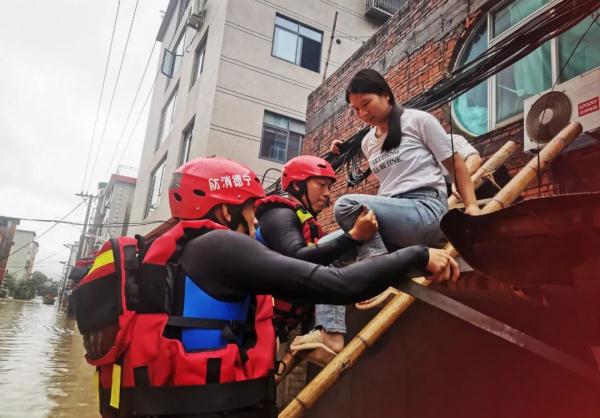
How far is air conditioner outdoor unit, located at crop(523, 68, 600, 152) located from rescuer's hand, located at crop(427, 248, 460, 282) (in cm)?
235

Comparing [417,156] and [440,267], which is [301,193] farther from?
[440,267]

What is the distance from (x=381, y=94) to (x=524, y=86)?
309 cm

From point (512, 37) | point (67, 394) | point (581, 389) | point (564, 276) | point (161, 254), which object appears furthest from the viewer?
point (67, 394)

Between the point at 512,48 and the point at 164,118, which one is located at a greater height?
the point at 164,118

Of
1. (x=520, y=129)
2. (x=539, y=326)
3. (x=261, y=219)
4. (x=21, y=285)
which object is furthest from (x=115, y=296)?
(x=21, y=285)

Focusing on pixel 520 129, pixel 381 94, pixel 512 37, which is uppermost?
pixel 512 37

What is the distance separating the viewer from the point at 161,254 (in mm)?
2023

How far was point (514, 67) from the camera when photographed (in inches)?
198

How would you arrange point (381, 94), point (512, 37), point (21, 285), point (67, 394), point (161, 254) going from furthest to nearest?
point (21, 285), point (67, 394), point (512, 37), point (381, 94), point (161, 254)

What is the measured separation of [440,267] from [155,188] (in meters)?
21.2

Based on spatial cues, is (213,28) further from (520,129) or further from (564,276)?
(564,276)

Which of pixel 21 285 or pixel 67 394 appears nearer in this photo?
pixel 67 394

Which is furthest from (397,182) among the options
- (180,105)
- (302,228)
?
(180,105)

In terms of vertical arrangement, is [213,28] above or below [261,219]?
above
